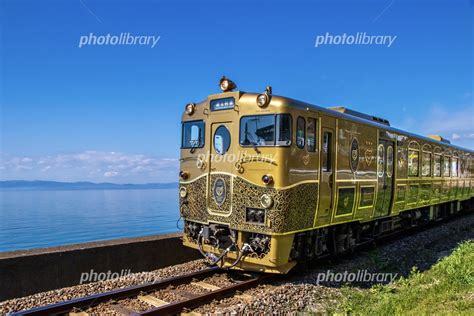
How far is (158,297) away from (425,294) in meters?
4.45

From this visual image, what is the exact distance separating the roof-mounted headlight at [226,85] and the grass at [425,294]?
14.3 feet

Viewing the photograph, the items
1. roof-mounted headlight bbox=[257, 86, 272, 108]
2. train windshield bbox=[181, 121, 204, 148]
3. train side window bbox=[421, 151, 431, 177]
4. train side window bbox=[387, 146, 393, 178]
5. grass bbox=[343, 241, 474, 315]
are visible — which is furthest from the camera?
train side window bbox=[421, 151, 431, 177]

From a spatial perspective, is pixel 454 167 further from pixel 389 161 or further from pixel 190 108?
pixel 190 108

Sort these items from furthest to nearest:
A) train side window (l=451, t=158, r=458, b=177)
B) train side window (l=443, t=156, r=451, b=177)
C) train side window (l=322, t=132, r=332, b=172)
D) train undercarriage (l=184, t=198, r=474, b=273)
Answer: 1. train side window (l=451, t=158, r=458, b=177)
2. train side window (l=443, t=156, r=451, b=177)
3. train side window (l=322, t=132, r=332, b=172)
4. train undercarriage (l=184, t=198, r=474, b=273)

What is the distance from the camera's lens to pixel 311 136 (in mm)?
7527

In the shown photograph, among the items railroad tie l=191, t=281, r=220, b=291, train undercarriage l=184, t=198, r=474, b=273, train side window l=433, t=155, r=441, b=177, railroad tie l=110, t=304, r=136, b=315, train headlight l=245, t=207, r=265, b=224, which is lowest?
railroad tie l=191, t=281, r=220, b=291

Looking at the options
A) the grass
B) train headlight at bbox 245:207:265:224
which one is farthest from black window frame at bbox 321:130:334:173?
the grass

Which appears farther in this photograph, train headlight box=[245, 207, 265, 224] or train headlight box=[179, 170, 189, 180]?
train headlight box=[179, 170, 189, 180]

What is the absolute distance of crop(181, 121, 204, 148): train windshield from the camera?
831 cm

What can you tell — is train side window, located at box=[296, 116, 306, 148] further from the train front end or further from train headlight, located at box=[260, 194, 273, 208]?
train headlight, located at box=[260, 194, 273, 208]

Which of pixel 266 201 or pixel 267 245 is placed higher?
pixel 266 201

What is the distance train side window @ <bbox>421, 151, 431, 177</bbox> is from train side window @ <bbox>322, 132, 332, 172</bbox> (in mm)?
6995

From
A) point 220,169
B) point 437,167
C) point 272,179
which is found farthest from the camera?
point 437,167

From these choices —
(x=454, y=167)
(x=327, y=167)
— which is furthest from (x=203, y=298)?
(x=454, y=167)
